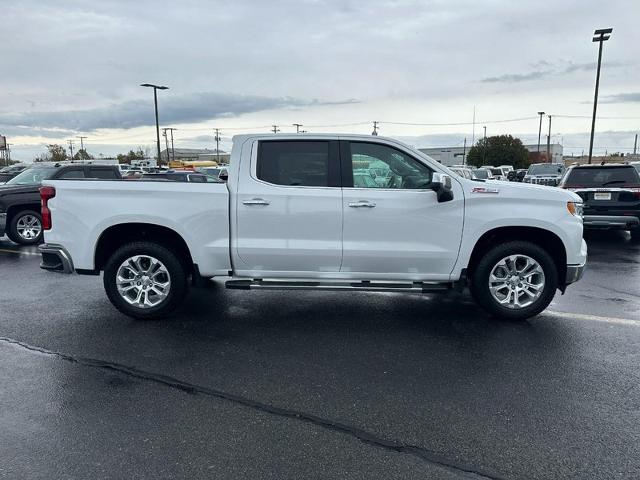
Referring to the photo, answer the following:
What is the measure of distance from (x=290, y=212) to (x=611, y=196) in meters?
8.21

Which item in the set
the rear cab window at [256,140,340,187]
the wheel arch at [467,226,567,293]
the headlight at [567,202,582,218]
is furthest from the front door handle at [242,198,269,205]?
the headlight at [567,202,582,218]

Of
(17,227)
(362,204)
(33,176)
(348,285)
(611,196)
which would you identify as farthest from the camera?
(33,176)

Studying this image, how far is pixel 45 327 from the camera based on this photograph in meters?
5.39

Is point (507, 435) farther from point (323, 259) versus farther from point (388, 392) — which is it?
point (323, 259)

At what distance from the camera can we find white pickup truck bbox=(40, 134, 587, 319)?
17.1 ft

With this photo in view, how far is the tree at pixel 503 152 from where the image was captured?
6531 cm

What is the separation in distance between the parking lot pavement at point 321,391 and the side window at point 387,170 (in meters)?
1.51

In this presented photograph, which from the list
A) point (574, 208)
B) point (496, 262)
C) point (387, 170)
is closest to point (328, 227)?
point (387, 170)

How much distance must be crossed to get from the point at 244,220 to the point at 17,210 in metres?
8.05

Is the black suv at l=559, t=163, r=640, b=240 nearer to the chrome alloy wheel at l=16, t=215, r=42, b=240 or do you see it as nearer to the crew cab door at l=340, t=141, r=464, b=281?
the crew cab door at l=340, t=141, r=464, b=281

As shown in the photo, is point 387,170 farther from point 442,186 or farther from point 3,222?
point 3,222

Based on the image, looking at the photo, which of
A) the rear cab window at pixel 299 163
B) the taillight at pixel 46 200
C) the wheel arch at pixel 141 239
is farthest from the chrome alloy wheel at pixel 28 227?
the rear cab window at pixel 299 163

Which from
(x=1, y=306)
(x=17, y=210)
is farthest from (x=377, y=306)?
(x=17, y=210)

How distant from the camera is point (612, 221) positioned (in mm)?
10414
